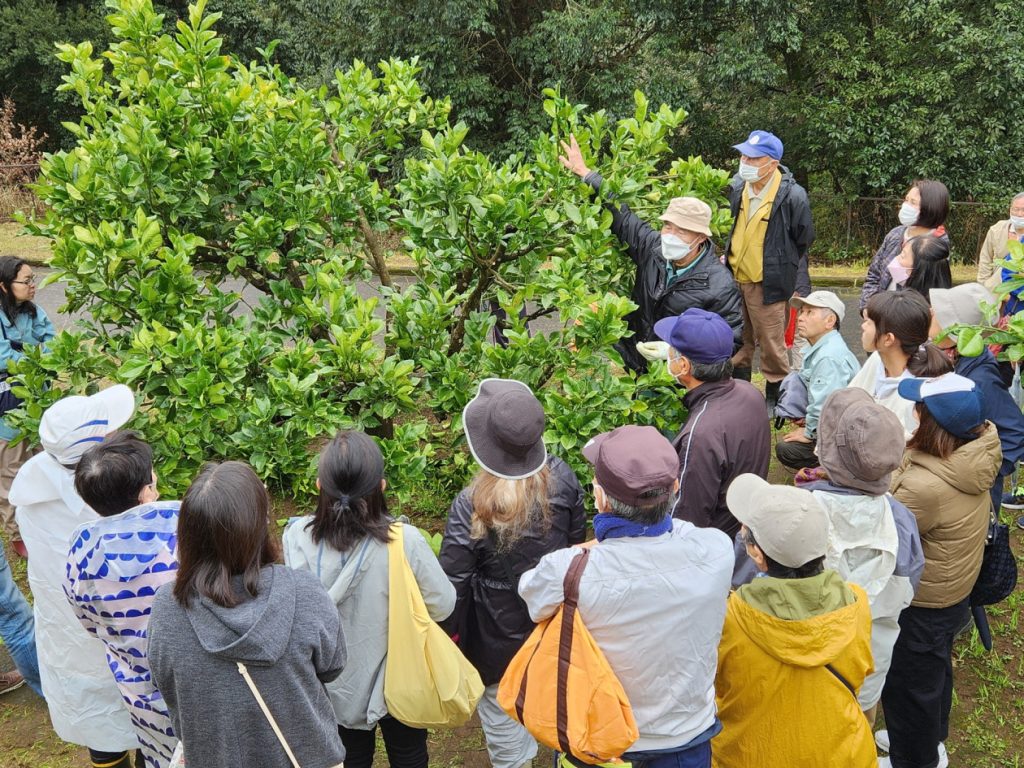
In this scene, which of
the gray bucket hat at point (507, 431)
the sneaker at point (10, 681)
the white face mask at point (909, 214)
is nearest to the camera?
the gray bucket hat at point (507, 431)

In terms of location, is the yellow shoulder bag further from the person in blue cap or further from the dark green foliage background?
the dark green foliage background

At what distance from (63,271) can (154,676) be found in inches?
87.7

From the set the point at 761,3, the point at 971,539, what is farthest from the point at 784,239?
the point at 761,3

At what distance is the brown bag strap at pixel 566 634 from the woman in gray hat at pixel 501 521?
518mm

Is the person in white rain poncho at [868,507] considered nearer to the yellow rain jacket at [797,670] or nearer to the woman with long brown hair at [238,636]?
the yellow rain jacket at [797,670]

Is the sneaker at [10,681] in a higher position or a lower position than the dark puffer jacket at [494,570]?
lower

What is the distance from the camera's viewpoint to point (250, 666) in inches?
90.2

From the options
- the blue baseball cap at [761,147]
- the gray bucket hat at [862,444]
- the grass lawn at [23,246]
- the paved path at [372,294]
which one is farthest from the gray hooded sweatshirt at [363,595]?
the grass lawn at [23,246]

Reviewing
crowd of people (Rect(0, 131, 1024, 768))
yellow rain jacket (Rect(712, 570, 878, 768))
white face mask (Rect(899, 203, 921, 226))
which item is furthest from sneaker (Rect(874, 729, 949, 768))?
white face mask (Rect(899, 203, 921, 226))

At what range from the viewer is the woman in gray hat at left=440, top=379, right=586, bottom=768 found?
114 inches

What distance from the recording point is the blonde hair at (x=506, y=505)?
9.50 feet

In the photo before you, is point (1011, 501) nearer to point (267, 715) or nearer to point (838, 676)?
point (838, 676)

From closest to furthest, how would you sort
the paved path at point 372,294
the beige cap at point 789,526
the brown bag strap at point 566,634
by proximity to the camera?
the brown bag strap at point 566,634 < the beige cap at point 789,526 < the paved path at point 372,294

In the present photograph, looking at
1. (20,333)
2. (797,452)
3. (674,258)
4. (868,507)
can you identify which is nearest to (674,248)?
(674,258)
